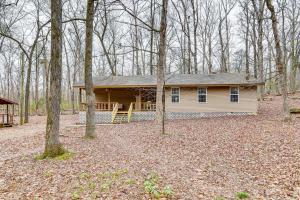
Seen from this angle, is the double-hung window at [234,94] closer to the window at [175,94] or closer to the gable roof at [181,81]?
the gable roof at [181,81]

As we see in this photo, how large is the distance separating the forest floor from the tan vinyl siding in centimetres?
905

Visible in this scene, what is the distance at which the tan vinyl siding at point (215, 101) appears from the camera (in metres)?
20.8

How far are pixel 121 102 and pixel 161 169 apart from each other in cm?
1875

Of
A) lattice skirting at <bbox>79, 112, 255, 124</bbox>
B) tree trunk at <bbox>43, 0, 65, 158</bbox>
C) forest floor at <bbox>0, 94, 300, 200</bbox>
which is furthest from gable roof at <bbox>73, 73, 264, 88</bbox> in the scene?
tree trunk at <bbox>43, 0, 65, 158</bbox>

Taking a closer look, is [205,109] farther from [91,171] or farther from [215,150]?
[91,171]

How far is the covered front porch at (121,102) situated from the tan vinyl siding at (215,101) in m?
2.39

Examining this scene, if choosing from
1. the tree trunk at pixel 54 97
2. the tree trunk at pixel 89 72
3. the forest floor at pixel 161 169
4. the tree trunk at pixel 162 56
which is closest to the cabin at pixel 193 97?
the tree trunk at pixel 162 56

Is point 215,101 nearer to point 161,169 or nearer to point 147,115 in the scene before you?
point 147,115

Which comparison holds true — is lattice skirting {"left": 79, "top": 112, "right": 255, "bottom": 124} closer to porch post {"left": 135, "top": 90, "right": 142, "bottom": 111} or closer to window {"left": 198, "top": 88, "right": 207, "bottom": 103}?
porch post {"left": 135, "top": 90, "right": 142, "bottom": 111}

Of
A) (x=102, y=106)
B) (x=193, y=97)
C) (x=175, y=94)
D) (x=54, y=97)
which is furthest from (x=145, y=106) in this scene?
(x=54, y=97)

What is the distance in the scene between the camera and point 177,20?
3133 cm

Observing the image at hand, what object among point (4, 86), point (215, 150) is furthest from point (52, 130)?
point (4, 86)

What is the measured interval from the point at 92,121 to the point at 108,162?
4793 mm

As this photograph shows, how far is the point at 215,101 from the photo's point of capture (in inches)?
846
